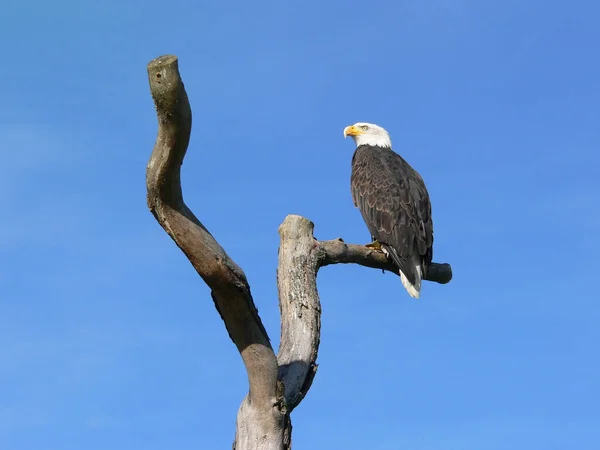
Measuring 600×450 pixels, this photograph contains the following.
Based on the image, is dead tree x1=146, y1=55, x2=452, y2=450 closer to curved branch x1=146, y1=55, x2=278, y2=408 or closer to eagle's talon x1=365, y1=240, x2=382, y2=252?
curved branch x1=146, y1=55, x2=278, y2=408

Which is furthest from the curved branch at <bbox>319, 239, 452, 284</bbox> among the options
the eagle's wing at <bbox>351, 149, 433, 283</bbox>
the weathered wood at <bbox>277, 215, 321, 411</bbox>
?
the weathered wood at <bbox>277, 215, 321, 411</bbox>

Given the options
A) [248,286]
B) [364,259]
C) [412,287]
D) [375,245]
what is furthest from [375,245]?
[248,286]

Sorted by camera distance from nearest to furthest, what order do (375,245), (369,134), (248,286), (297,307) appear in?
1. (248,286)
2. (297,307)
3. (375,245)
4. (369,134)

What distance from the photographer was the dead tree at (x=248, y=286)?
4.87m

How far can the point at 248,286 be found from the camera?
540 centimetres

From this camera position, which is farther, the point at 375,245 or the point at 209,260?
the point at 375,245

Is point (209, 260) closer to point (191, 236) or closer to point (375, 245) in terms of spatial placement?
point (191, 236)

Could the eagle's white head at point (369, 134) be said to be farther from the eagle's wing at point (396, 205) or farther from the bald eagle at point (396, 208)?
the eagle's wing at point (396, 205)

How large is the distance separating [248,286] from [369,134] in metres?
5.74

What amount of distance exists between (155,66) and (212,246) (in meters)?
1.19

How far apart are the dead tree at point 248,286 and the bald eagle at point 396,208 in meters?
1.66

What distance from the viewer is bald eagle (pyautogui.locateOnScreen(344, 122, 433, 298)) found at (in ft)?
27.6

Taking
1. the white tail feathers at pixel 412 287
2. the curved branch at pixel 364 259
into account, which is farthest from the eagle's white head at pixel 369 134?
the white tail feathers at pixel 412 287

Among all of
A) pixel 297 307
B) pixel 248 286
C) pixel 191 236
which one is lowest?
pixel 248 286
